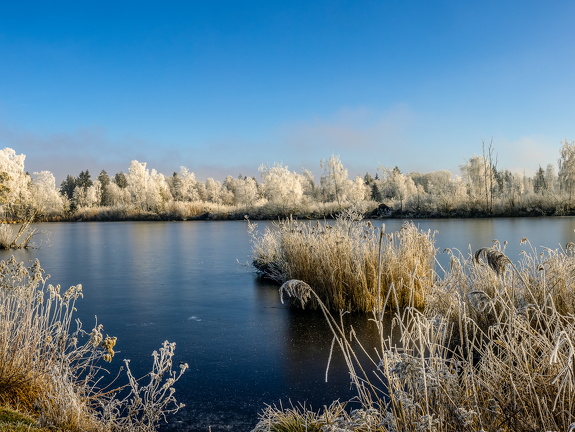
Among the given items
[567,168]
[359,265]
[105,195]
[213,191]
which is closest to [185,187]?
[213,191]

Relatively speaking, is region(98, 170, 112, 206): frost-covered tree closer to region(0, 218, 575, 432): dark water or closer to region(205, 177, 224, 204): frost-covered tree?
region(205, 177, 224, 204): frost-covered tree

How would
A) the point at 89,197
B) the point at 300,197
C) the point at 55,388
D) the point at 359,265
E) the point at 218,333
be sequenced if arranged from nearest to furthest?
the point at 55,388 < the point at 218,333 < the point at 359,265 < the point at 300,197 < the point at 89,197

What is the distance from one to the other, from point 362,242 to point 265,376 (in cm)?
368

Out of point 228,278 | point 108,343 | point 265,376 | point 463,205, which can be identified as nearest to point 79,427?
point 108,343

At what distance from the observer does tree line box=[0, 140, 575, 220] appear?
36094mm

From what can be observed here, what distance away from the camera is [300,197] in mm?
52188

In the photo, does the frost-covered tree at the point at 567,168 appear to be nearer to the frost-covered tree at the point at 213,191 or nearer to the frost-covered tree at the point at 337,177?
the frost-covered tree at the point at 337,177

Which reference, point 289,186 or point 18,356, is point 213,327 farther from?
point 289,186

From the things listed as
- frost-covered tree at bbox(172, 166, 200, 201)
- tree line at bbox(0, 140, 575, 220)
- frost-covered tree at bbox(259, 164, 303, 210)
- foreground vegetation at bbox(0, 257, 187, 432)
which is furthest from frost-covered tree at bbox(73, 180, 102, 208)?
foreground vegetation at bbox(0, 257, 187, 432)

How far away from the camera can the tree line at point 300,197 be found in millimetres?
36094

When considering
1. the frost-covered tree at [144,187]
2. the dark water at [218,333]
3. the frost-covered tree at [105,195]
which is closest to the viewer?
the dark water at [218,333]

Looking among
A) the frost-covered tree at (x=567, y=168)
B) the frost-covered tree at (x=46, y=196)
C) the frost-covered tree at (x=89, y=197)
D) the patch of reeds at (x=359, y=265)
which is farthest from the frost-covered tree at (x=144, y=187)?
the patch of reeds at (x=359, y=265)

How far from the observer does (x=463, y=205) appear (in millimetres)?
38156

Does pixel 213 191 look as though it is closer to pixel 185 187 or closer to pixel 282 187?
pixel 185 187
